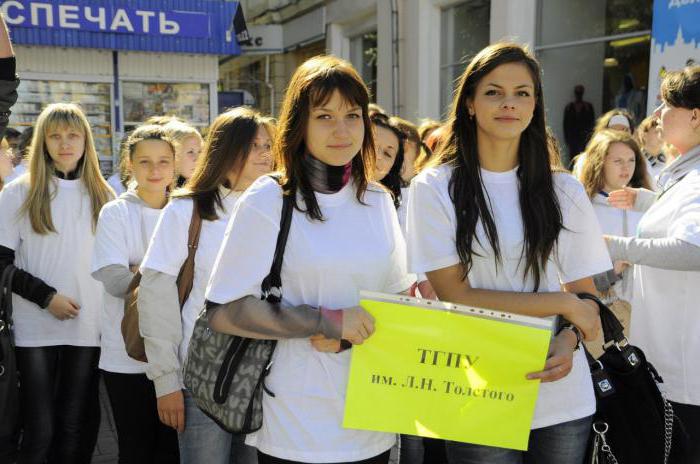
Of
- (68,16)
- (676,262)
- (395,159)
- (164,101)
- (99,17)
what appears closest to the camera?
(676,262)

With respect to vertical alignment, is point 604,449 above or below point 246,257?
below

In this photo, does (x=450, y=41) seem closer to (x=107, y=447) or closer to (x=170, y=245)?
(x=107, y=447)

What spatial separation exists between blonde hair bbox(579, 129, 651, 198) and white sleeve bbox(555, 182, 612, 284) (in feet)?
8.33

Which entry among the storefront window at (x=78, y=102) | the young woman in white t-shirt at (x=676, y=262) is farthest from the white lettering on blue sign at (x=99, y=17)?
the young woman in white t-shirt at (x=676, y=262)

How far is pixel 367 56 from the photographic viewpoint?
1540cm

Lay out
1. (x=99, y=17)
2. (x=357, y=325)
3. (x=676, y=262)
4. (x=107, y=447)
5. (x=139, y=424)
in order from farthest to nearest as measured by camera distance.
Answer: (x=99, y=17), (x=107, y=447), (x=139, y=424), (x=676, y=262), (x=357, y=325)

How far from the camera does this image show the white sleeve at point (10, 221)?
3.69 meters

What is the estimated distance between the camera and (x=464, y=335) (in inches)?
79.4

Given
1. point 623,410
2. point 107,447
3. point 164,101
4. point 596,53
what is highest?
point 596,53

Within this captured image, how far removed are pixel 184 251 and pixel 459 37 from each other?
1026 centimetres

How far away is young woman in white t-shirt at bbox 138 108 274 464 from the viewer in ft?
8.71

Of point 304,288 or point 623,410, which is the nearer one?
point 304,288

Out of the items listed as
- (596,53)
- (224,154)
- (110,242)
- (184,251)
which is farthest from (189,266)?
(596,53)

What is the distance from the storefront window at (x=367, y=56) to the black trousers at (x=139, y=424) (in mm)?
12206
